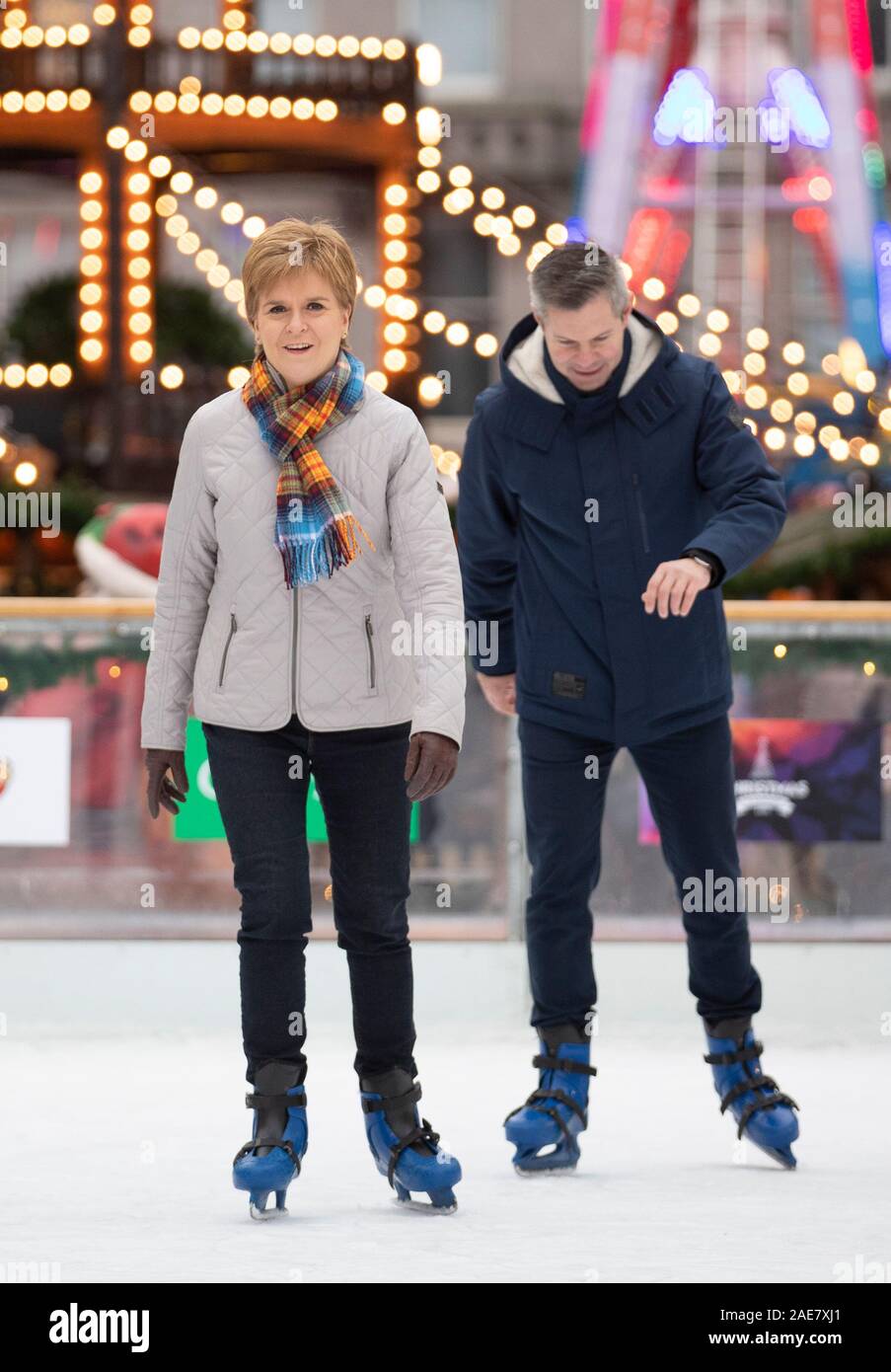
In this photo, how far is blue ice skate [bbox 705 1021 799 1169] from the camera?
314 cm

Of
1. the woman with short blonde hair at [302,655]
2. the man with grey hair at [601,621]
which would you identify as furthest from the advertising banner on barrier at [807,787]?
the woman with short blonde hair at [302,655]

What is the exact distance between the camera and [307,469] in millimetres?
2699

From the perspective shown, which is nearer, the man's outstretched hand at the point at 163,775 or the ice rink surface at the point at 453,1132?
the ice rink surface at the point at 453,1132

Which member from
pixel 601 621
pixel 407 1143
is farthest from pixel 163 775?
pixel 601 621

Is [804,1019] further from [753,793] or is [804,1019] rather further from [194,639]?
[194,639]

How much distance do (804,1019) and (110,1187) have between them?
2.06 metres

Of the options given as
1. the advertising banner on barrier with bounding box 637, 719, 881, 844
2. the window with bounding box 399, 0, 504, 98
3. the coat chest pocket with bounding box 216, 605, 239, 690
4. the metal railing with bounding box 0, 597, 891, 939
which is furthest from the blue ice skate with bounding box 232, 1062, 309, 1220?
the window with bounding box 399, 0, 504, 98

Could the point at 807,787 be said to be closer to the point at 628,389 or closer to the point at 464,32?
the point at 628,389

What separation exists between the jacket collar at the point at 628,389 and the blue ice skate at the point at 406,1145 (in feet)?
3.30

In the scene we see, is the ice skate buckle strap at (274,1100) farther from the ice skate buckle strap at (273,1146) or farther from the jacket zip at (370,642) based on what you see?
the jacket zip at (370,642)

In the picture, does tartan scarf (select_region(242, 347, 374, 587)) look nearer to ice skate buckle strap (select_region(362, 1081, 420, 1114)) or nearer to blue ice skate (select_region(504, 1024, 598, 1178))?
ice skate buckle strap (select_region(362, 1081, 420, 1114))

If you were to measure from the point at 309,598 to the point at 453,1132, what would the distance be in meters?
1.19

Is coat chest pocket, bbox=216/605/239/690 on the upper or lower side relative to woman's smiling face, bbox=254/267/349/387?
lower

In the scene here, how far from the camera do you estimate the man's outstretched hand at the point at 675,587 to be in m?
2.80
